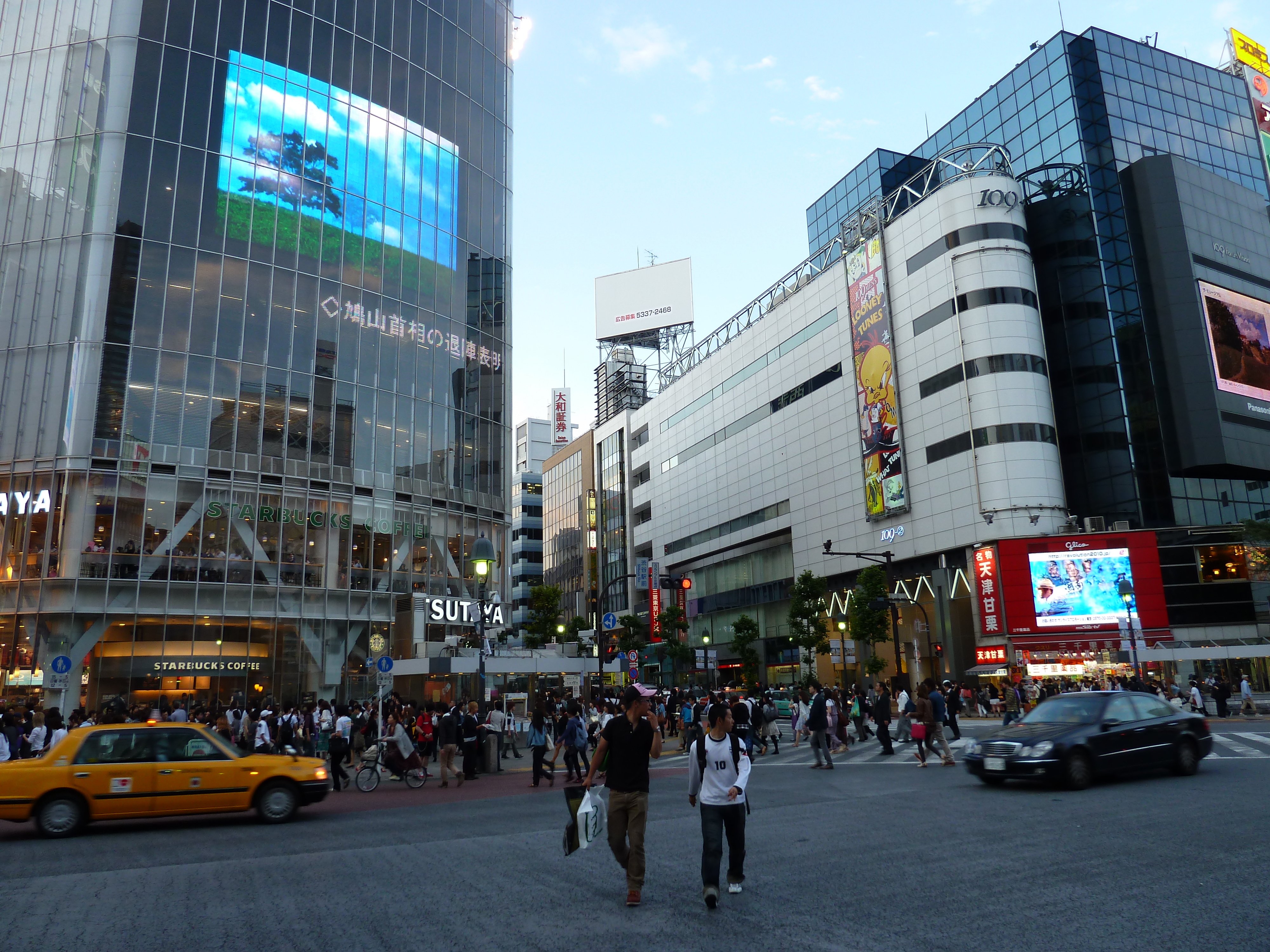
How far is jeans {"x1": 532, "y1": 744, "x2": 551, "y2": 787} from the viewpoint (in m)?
20.1

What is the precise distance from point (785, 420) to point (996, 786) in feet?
180

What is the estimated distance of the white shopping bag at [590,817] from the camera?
7637 millimetres

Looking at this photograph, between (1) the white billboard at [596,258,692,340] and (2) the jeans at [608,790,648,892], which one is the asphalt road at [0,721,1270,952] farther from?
(1) the white billboard at [596,258,692,340]

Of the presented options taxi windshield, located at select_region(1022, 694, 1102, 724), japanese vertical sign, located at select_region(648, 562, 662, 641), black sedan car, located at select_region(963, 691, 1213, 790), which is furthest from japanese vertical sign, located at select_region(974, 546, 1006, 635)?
taxi windshield, located at select_region(1022, 694, 1102, 724)

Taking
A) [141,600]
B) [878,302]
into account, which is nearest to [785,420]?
[878,302]

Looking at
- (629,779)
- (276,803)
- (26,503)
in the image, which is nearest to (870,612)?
(26,503)

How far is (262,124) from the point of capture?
41250 mm

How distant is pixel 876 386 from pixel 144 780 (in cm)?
5194

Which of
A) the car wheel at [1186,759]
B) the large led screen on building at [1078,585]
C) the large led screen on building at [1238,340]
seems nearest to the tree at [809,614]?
the large led screen on building at [1078,585]

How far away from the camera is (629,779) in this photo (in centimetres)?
774

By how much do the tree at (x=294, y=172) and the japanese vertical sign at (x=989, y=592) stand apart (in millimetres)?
39169

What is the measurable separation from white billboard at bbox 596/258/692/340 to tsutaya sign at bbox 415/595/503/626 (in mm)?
55824

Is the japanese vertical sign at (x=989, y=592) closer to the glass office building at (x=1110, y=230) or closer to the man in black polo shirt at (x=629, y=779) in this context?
the glass office building at (x=1110, y=230)

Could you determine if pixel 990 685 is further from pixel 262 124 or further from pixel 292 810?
pixel 262 124
